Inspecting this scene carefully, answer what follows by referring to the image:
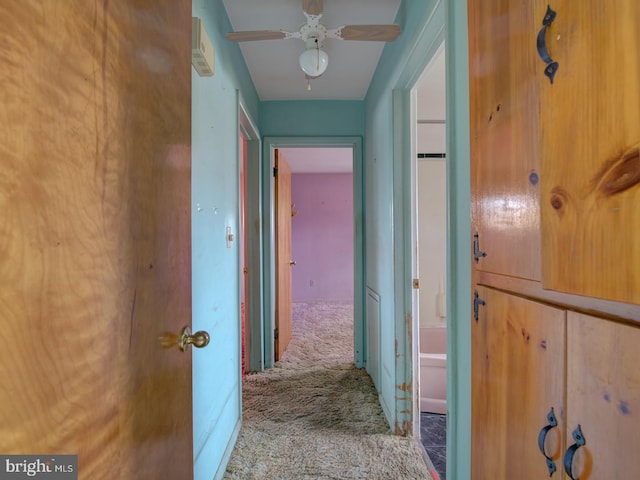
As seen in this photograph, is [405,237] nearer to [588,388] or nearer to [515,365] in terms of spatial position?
[515,365]

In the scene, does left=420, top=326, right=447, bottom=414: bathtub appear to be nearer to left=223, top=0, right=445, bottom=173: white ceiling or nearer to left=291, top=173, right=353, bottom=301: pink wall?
left=223, top=0, right=445, bottom=173: white ceiling

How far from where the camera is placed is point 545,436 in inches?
20.0

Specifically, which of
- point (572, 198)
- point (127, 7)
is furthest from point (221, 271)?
point (572, 198)

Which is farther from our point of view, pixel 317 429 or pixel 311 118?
pixel 311 118

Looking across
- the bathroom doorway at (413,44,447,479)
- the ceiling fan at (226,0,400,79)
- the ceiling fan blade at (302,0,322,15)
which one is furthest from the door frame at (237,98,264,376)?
the bathroom doorway at (413,44,447,479)

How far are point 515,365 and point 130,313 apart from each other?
2.40ft

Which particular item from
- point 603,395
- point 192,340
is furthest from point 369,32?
point 603,395

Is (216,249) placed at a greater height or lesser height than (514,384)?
greater

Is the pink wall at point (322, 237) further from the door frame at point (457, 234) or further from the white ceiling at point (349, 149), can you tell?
the door frame at point (457, 234)

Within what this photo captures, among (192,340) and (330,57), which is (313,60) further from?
(192,340)

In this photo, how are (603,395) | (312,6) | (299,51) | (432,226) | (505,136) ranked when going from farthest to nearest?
(432,226) < (299,51) < (312,6) < (505,136) < (603,395)

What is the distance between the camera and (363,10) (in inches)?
72.2

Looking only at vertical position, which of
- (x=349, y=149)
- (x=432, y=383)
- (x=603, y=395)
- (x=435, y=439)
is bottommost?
(x=435, y=439)

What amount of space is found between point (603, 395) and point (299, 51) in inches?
94.3
